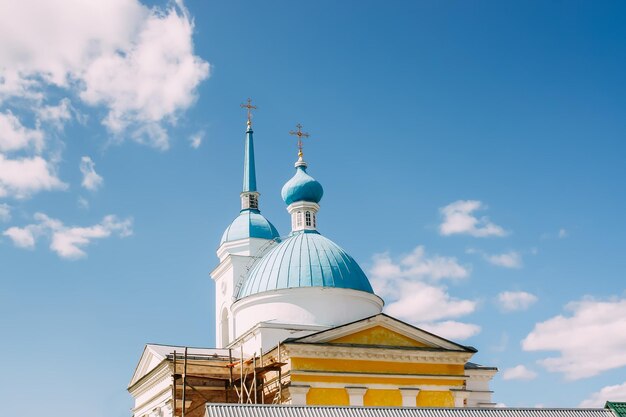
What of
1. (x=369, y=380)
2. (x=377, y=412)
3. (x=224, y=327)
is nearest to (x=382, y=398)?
(x=369, y=380)

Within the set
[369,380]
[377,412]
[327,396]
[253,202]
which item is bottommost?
[377,412]

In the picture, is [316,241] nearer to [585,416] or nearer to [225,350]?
[225,350]

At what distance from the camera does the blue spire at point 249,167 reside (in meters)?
35.3

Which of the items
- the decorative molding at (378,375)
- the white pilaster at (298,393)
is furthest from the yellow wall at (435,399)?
the white pilaster at (298,393)

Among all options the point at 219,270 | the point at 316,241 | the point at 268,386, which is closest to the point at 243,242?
the point at 219,270

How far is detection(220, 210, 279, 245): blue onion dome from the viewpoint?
33.6 meters

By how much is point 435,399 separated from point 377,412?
751cm

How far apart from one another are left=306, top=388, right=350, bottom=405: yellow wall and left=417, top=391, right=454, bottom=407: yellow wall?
2.27m

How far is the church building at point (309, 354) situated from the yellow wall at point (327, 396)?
3 centimetres

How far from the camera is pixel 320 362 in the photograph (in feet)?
76.6

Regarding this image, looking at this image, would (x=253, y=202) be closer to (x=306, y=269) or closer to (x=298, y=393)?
(x=306, y=269)

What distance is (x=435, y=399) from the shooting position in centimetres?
2417

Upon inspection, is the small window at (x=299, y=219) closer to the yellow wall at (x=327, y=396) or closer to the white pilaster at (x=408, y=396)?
the yellow wall at (x=327, y=396)

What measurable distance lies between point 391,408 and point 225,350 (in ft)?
34.0
